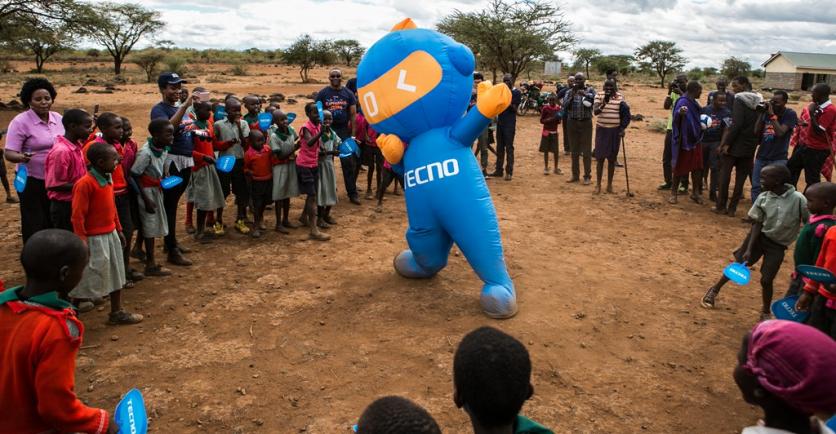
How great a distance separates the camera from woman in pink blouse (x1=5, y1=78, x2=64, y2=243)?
4859 mm

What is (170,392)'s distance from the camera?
365 centimetres

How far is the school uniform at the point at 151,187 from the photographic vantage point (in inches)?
203

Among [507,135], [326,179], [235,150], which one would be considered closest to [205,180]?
[235,150]

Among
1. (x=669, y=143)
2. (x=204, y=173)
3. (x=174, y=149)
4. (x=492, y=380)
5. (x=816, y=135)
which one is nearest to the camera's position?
(x=492, y=380)

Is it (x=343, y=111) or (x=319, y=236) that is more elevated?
(x=343, y=111)

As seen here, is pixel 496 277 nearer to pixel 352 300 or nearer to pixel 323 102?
pixel 352 300

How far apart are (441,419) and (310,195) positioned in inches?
161

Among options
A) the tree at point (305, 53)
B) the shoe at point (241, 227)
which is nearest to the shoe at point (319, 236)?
the shoe at point (241, 227)

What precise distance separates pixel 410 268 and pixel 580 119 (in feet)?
17.7

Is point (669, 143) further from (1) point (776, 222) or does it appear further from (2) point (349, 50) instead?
(2) point (349, 50)

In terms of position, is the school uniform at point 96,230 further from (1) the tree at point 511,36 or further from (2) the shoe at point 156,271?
(1) the tree at point 511,36

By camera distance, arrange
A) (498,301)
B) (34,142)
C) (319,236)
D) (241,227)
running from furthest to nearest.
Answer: (241,227), (319,236), (34,142), (498,301)

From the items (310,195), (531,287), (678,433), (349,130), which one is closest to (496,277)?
(531,287)

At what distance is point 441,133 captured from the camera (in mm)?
4695
